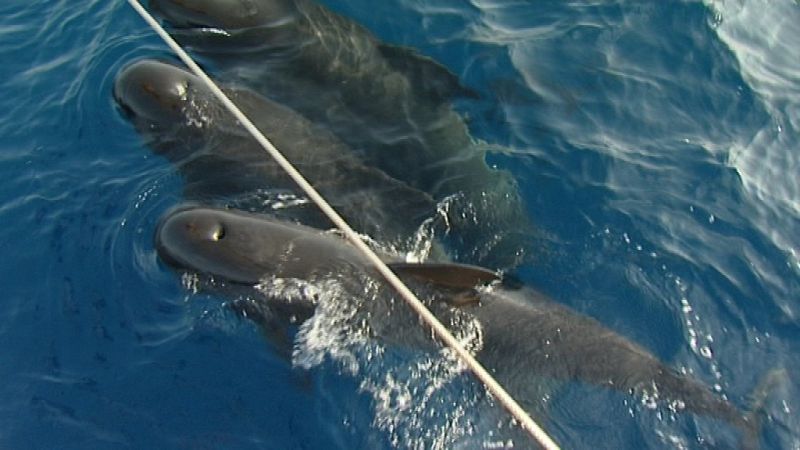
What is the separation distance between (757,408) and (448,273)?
8.11 feet

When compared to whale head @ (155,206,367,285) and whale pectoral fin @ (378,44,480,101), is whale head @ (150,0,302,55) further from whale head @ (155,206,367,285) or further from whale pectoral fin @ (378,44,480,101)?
whale head @ (155,206,367,285)

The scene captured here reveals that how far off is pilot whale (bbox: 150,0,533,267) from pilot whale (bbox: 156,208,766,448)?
30.1 inches

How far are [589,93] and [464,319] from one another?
335cm

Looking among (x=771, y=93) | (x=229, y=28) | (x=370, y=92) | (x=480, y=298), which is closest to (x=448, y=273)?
(x=480, y=298)

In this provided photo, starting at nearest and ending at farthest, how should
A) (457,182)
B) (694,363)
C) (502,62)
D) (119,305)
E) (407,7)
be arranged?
(694,363) → (119,305) → (457,182) → (502,62) → (407,7)

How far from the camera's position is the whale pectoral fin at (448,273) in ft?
19.5

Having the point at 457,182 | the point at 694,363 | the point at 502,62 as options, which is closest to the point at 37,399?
the point at 457,182

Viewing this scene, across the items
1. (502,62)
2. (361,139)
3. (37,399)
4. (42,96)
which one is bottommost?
(502,62)

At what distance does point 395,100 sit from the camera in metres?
8.34

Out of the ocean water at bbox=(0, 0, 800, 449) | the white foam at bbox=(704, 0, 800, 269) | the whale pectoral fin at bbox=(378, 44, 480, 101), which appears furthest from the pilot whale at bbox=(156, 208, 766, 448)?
the whale pectoral fin at bbox=(378, 44, 480, 101)

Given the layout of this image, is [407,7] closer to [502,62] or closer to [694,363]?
[502,62]

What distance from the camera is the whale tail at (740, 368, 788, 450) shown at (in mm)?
5410

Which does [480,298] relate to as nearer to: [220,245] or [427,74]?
[220,245]

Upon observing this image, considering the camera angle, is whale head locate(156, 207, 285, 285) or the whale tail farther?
whale head locate(156, 207, 285, 285)
